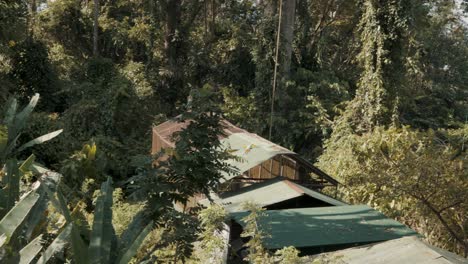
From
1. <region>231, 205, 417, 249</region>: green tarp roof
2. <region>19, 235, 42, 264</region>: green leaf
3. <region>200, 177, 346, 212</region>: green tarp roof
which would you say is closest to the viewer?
<region>19, 235, 42, 264</region>: green leaf

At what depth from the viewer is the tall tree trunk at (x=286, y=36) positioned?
50.7 ft

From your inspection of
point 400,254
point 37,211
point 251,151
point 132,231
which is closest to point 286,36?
point 251,151

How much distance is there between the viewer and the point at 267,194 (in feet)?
→ 25.2

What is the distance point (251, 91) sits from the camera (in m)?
16.6

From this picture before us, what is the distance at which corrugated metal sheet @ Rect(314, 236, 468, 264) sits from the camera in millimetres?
4473

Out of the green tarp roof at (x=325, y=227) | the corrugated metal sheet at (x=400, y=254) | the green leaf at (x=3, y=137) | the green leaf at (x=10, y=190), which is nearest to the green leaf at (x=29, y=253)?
the green leaf at (x=10, y=190)

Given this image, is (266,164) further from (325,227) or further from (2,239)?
(2,239)

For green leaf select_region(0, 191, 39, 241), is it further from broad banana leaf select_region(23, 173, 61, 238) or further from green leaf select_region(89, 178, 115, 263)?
broad banana leaf select_region(23, 173, 61, 238)

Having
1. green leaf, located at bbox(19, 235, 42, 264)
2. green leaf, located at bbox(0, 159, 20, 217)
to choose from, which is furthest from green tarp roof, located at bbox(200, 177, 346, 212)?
green leaf, located at bbox(19, 235, 42, 264)

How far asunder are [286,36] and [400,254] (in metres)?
11.9

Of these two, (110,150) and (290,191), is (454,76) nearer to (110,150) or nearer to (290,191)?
(110,150)

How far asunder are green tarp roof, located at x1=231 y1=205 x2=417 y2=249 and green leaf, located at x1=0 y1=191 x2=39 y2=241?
2.68 metres

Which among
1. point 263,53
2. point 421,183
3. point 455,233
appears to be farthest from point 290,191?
point 263,53

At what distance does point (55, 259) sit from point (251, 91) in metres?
12.6
